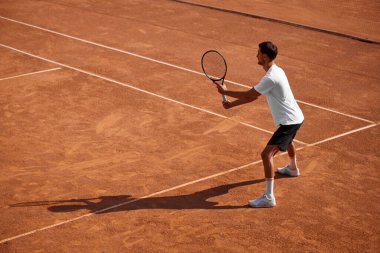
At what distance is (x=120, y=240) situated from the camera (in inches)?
307

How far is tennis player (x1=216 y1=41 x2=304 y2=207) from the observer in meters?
8.42

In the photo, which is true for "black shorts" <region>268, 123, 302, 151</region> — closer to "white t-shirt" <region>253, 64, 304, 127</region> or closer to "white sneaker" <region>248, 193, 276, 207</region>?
"white t-shirt" <region>253, 64, 304, 127</region>

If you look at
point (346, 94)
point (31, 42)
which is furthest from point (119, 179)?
point (31, 42)

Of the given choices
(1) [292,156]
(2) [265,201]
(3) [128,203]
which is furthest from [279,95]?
(3) [128,203]

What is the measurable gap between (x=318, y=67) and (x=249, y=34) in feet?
10.9

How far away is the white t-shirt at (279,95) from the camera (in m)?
8.41

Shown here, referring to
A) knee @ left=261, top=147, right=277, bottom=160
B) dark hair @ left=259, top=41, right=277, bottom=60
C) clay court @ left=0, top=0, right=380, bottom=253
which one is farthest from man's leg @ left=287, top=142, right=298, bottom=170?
dark hair @ left=259, top=41, right=277, bottom=60

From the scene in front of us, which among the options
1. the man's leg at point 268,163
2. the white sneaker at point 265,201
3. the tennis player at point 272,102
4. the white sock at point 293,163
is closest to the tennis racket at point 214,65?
the tennis player at point 272,102

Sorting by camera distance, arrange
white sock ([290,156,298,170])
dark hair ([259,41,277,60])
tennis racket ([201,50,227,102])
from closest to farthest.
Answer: dark hair ([259,41,277,60]), tennis racket ([201,50,227,102]), white sock ([290,156,298,170])

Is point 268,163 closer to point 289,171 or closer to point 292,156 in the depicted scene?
point 292,156

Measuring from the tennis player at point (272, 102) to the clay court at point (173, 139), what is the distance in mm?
394

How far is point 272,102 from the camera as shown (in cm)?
862

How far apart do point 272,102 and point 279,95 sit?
0.54 ft

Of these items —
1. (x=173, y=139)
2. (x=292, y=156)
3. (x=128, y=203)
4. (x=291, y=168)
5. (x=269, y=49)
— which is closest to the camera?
(x=269, y=49)
